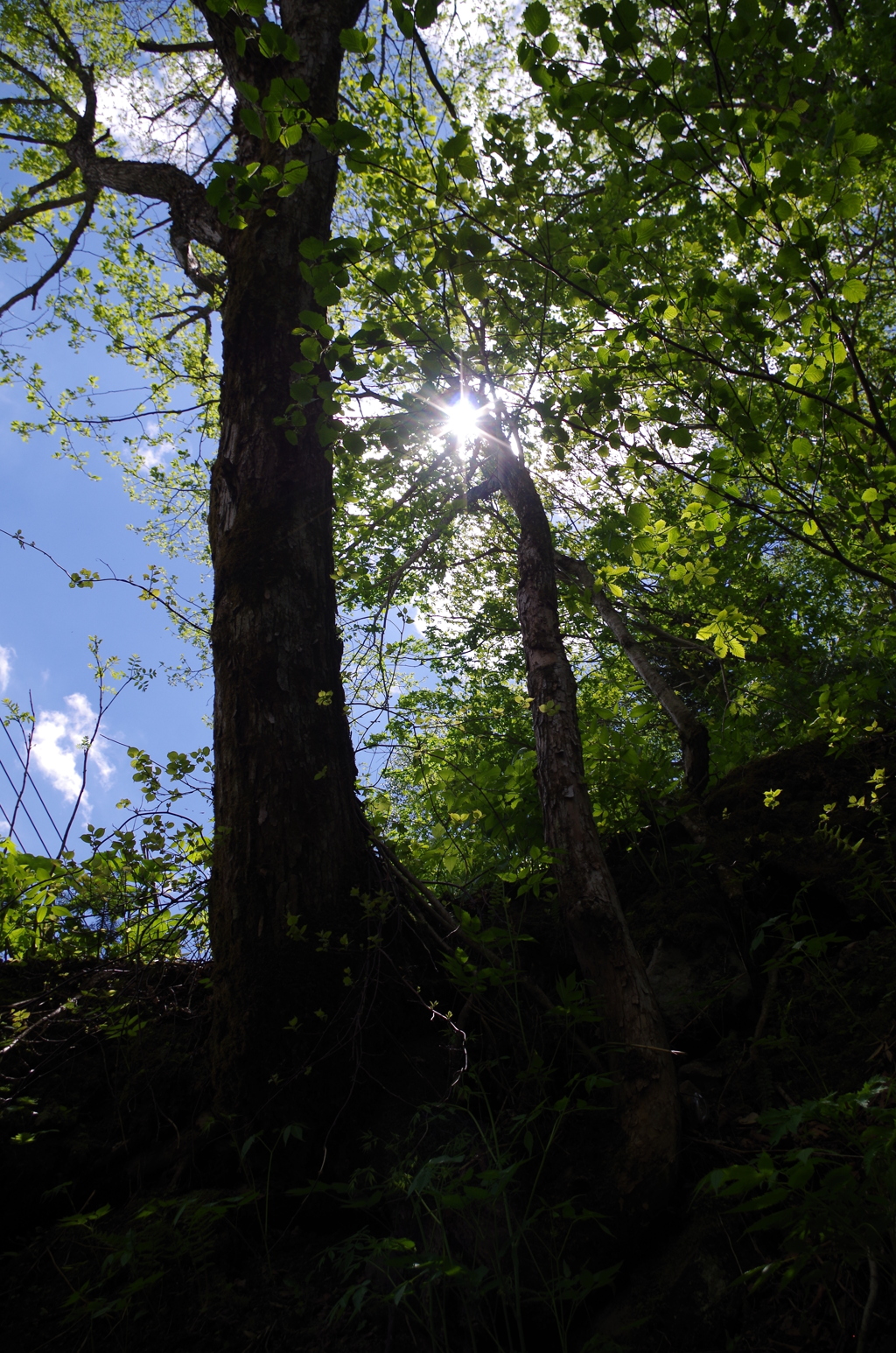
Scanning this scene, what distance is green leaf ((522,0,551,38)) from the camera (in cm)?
204

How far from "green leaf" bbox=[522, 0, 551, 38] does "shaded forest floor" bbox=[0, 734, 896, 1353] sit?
323 cm

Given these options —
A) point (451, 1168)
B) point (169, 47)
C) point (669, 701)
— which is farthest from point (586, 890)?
point (169, 47)

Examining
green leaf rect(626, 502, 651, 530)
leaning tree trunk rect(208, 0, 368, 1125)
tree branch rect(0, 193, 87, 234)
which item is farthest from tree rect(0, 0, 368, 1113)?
tree branch rect(0, 193, 87, 234)

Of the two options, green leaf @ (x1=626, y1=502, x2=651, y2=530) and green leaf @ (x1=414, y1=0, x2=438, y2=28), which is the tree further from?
green leaf @ (x1=626, y1=502, x2=651, y2=530)

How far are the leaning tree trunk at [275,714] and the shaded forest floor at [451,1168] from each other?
28 centimetres

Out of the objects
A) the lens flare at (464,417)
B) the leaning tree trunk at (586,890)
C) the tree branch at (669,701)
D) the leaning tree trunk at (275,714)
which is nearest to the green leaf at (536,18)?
the lens flare at (464,417)

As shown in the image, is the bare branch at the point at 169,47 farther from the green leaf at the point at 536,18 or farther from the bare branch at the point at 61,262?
the green leaf at the point at 536,18

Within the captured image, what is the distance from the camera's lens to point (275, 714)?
2840 mm

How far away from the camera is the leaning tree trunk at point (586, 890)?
81.4 inches

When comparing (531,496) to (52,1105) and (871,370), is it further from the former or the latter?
(871,370)

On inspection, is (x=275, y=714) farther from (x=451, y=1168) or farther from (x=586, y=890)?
(x=451, y=1168)

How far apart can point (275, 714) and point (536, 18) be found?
8.91 feet

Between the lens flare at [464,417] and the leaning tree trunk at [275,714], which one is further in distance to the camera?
the lens flare at [464,417]

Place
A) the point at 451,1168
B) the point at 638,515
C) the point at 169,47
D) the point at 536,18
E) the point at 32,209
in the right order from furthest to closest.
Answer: the point at 32,209 → the point at 169,47 → the point at 638,515 → the point at 536,18 → the point at 451,1168
